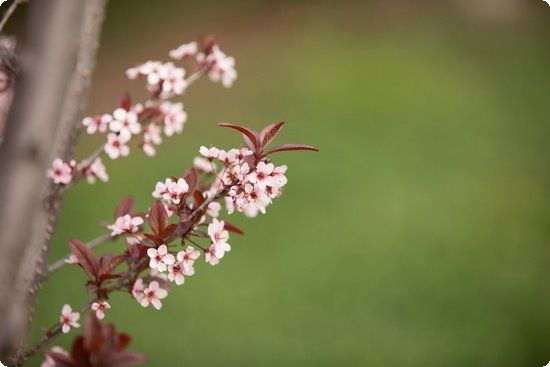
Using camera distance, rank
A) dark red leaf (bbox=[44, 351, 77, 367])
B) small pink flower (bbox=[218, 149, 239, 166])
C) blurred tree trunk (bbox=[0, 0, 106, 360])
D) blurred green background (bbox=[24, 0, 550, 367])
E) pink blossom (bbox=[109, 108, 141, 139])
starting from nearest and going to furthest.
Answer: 1. blurred tree trunk (bbox=[0, 0, 106, 360])
2. dark red leaf (bbox=[44, 351, 77, 367])
3. small pink flower (bbox=[218, 149, 239, 166])
4. pink blossom (bbox=[109, 108, 141, 139])
5. blurred green background (bbox=[24, 0, 550, 367])

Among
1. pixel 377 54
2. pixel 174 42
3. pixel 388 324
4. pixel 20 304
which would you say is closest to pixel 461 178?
pixel 388 324

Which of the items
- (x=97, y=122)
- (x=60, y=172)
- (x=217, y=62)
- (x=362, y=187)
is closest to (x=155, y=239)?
(x=60, y=172)

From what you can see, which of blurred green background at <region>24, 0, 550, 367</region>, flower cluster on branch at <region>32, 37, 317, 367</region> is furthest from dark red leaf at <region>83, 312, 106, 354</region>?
blurred green background at <region>24, 0, 550, 367</region>

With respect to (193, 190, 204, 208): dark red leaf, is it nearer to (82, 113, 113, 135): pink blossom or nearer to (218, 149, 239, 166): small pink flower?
(218, 149, 239, 166): small pink flower

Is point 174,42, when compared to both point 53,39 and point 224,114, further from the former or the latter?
point 53,39

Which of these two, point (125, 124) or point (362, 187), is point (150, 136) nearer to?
point (125, 124)
